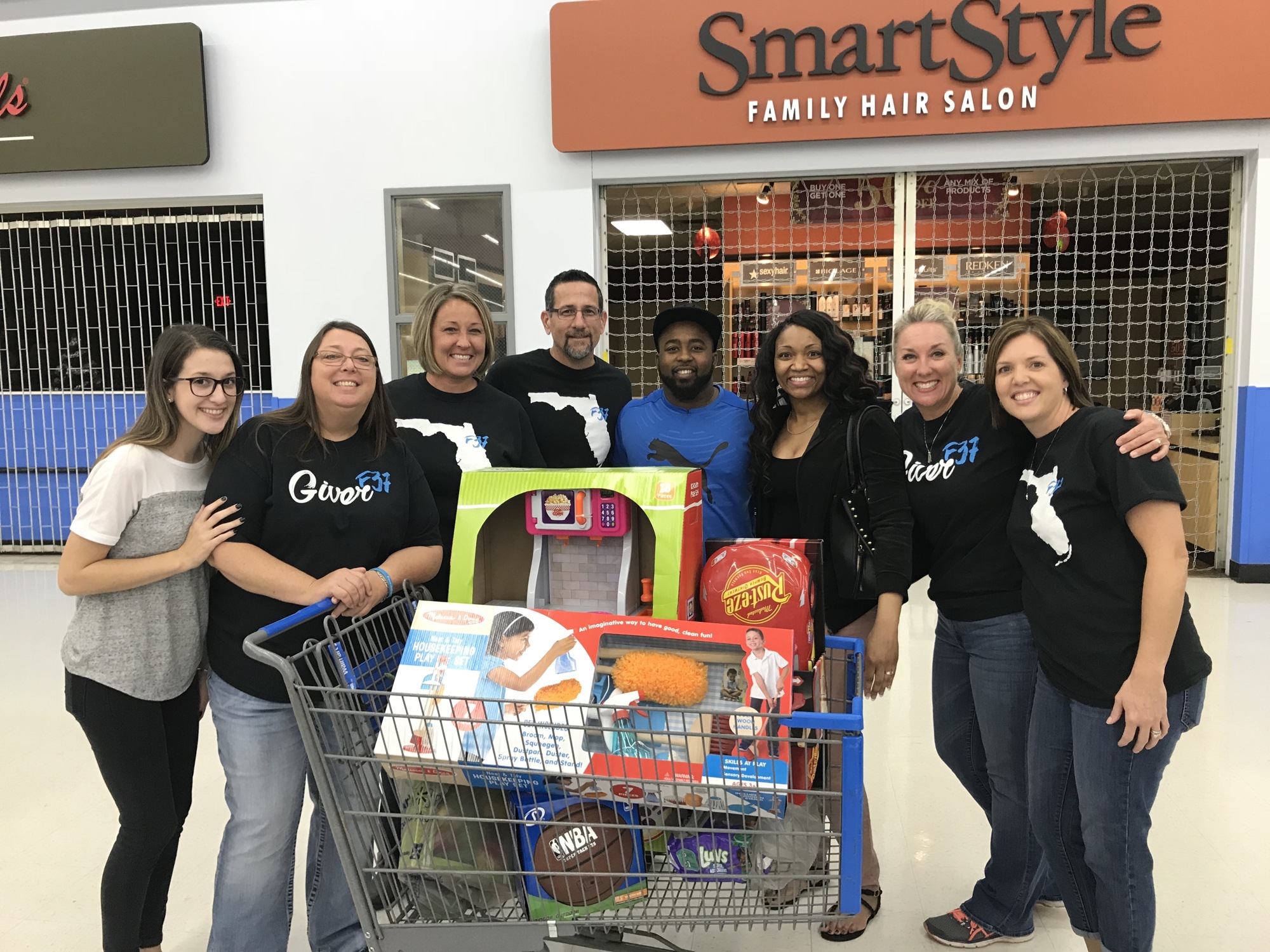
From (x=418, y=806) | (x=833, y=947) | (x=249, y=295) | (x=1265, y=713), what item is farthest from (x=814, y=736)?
(x=249, y=295)

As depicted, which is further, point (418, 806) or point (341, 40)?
point (341, 40)

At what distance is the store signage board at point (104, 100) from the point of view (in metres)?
6.15

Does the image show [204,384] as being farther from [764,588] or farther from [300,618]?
[764,588]

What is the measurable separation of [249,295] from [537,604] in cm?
608

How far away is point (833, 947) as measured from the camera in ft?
7.26

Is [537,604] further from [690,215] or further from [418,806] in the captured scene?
[690,215]

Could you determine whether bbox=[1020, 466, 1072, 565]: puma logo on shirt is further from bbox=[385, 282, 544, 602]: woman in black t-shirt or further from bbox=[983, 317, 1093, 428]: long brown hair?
bbox=[385, 282, 544, 602]: woman in black t-shirt

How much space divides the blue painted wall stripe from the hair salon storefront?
16mm

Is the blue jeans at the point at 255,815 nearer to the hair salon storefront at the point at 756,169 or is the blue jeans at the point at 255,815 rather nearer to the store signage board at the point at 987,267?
the hair salon storefront at the point at 756,169

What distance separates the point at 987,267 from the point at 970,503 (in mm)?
4798

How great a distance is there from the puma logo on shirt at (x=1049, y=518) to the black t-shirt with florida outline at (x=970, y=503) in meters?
0.18

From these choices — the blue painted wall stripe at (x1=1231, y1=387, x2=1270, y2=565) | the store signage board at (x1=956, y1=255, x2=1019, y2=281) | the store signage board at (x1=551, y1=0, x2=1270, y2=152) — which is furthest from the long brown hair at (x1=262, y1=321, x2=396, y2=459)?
the blue painted wall stripe at (x1=1231, y1=387, x2=1270, y2=565)

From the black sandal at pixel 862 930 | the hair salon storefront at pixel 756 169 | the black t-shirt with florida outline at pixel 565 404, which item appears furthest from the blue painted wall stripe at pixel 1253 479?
the black t-shirt with florida outline at pixel 565 404

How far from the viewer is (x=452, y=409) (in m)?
2.34
